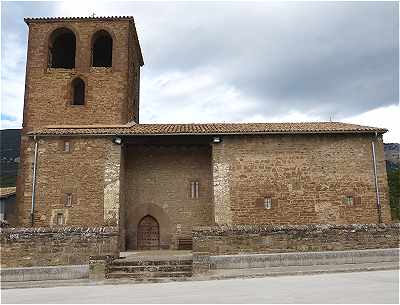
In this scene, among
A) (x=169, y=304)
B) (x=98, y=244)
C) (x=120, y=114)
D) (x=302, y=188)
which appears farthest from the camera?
(x=120, y=114)

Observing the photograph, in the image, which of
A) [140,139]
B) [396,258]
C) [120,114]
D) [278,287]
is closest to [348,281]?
[278,287]

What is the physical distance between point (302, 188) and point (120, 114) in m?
9.57

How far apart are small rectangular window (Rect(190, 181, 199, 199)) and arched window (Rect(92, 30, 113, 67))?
31.0 feet

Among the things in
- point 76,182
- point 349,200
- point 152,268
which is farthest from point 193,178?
point 349,200

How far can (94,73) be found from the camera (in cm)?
2059

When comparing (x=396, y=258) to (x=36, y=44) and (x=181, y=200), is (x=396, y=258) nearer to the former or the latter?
(x=181, y=200)

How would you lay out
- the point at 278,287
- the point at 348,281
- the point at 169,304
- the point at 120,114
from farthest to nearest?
the point at 120,114
the point at 348,281
the point at 278,287
the point at 169,304

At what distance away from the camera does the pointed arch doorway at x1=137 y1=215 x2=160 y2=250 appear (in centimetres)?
1794

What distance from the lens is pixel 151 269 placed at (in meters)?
12.1

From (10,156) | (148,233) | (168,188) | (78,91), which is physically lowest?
(148,233)

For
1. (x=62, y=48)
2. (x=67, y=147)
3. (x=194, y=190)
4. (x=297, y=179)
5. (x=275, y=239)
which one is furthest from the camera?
(x=62, y=48)

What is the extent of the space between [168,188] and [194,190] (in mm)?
1192

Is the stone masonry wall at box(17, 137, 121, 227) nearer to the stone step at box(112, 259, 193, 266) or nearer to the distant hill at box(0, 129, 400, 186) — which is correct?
the stone step at box(112, 259, 193, 266)

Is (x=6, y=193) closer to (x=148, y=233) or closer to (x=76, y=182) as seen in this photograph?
(x=76, y=182)
